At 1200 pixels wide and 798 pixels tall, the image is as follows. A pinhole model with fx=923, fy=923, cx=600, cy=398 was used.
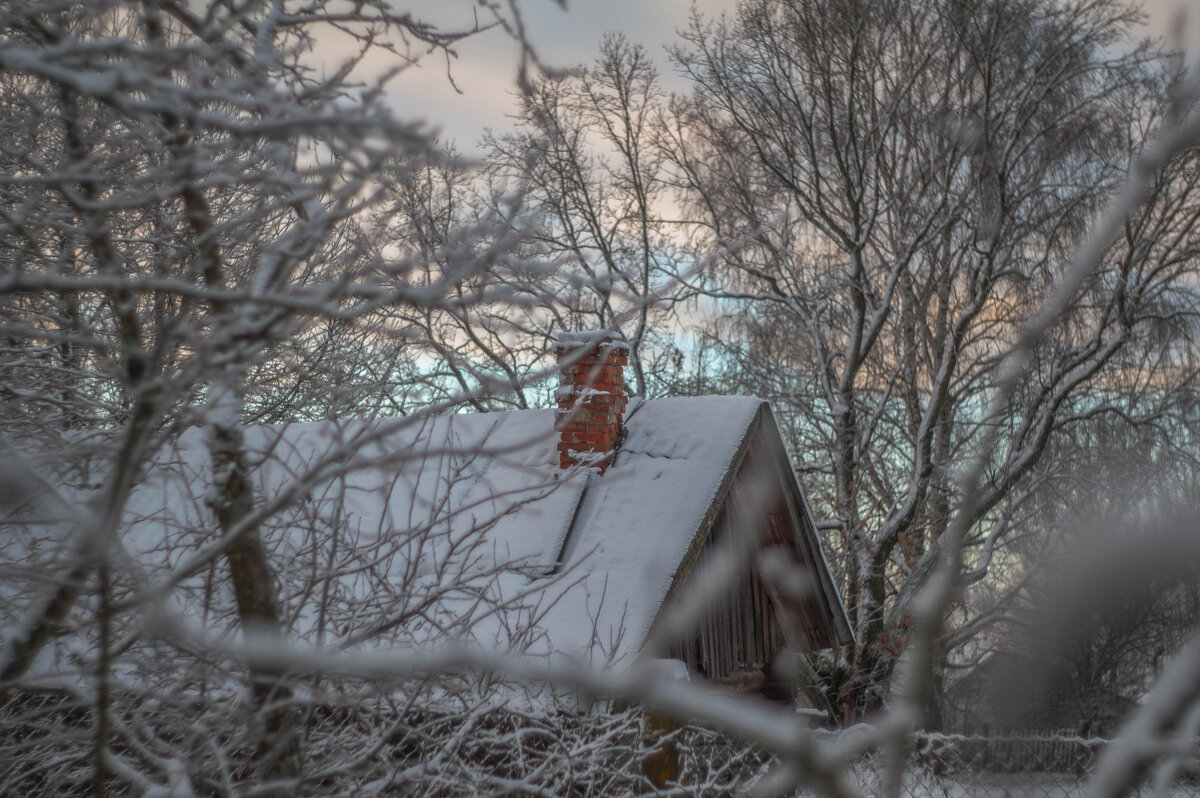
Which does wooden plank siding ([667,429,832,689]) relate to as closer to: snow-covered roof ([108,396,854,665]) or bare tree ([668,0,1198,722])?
snow-covered roof ([108,396,854,665])

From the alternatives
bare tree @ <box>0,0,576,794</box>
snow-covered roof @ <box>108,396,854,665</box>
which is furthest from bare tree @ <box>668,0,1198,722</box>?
bare tree @ <box>0,0,576,794</box>

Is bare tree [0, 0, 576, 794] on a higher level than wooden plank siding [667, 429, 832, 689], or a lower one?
higher

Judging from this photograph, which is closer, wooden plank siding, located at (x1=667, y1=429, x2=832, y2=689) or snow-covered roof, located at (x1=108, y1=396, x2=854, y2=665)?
snow-covered roof, located at (x1=108, y1=396, x2=854, y2=665)

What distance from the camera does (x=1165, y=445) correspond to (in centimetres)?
1205

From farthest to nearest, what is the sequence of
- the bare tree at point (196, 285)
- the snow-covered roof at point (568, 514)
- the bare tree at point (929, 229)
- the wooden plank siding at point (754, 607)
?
1. the bare tree at point (929, 229)
2. the wooden plank siding at point (754, 607)
3. the snow-covered roof at point (568, 514)
4. the bare tree at point (196, 285)

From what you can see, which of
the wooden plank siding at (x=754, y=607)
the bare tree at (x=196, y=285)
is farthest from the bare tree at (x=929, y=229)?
the bare tree at (x=196, y=285)

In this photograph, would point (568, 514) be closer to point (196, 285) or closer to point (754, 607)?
point (754, 607)

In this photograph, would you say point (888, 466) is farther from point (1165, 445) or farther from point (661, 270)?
point (661, 270)

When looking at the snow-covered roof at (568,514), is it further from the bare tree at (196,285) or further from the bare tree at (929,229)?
the bare tree at (929,229)

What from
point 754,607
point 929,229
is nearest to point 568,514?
point 754,607

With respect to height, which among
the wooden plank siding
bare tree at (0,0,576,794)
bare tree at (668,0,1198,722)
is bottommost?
the wooden plank siding

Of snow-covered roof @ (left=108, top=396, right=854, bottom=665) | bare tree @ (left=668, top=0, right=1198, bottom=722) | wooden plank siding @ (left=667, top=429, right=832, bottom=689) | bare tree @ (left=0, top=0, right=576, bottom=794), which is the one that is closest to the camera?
bare tree @ (left=0, top=0, right=576, bottom=794)

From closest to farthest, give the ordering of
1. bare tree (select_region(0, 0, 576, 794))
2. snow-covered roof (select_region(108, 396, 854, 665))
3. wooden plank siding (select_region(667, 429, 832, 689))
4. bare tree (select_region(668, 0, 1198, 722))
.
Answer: bare tree (select_region(0, 0, 576, 794)) → snow-covered roof (select_region(108, 396, 854, 665)) → wooden plank siding (select_region(667, 429, 832, 689)) → bare tree (select_region(668, 0, 1198, 722))

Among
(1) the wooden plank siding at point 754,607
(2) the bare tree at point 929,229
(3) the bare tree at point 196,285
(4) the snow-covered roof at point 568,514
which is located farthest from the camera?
(2) the bare tree at point 929,229
